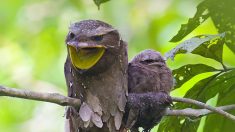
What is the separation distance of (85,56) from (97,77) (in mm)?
97

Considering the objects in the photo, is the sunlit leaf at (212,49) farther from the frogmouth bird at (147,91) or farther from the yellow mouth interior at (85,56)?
the yellow mouth interior at (85,56)

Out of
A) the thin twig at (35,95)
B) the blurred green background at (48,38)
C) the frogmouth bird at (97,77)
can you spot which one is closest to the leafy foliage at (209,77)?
the frogmouth bird at (97,77)

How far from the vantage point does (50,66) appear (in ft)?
12.2

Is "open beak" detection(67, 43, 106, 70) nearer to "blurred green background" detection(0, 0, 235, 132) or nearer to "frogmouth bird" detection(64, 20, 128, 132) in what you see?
"frogmouth bird" detection(64, 20, 128, 132)

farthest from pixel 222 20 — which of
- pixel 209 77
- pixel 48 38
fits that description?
pixel 48 38

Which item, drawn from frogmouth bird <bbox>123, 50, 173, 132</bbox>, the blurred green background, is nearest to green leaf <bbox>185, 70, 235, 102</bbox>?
frogmouth bird <bbox>123, 50, 173, 132</bbox>

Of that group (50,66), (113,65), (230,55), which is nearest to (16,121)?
(50,66)

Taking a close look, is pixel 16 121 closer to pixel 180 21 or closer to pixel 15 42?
pixel 15 42

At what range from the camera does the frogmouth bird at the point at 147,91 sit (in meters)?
2.05

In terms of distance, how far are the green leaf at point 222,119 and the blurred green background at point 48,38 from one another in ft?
3.47

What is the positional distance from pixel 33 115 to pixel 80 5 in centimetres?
74

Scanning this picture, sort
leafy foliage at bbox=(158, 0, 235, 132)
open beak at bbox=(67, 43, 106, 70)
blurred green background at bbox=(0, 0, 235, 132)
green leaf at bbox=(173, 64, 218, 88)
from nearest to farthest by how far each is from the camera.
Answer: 1. open beak at bbox=(67, 43, 106, 70)
2. leafy foliage at bbox=(158, 0, 235, 132)
3. green leaf at bbox=(173, 64, 218, 88)
4. blurred green background at bbox=(0, 0, 235, 132)

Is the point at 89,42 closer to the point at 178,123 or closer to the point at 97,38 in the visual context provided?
the point at 97,38

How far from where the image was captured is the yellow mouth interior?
6.20 feet
